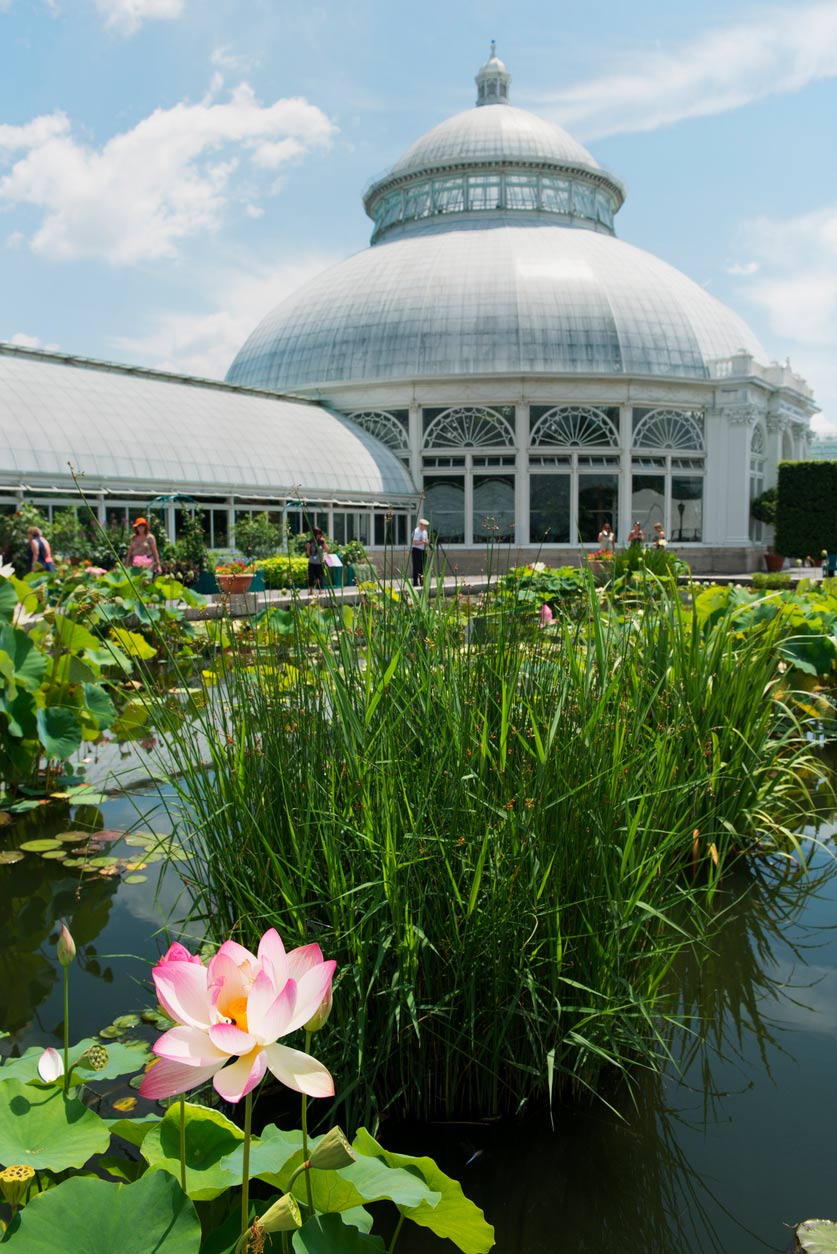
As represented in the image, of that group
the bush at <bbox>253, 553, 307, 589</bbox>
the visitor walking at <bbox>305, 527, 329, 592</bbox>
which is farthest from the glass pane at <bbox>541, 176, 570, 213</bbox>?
the visitor walking at <bbox>305, 527, 329, 592</bbox>

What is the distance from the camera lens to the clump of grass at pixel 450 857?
7.62ft

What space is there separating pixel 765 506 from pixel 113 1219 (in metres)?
32.5

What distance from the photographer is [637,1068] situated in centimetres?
263

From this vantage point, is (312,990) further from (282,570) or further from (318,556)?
(282,570)

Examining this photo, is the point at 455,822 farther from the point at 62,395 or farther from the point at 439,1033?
the point at 62,395

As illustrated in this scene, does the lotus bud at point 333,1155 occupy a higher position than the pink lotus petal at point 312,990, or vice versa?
the pink lotus petal at point 312,990

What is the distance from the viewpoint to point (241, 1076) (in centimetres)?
98

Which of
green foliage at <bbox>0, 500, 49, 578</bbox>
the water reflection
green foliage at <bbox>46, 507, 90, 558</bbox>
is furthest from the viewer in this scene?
green foliage at <bbox>46, 507, 90, 558</bbox>

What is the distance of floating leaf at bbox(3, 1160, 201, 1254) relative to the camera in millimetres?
1132

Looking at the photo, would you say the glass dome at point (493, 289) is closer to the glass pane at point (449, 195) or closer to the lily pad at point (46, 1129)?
the glass pane at point (449, 195)

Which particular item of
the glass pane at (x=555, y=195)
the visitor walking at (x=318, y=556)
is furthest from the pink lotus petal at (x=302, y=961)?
the glass pane at (x=555, y=195)

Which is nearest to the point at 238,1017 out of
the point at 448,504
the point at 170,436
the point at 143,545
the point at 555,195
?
the point at 143,545

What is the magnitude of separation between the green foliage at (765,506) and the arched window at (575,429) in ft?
18.6

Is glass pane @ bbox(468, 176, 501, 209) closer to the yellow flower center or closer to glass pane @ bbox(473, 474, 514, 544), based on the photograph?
glass pane @ bbox(473, 474, 514, 544)
